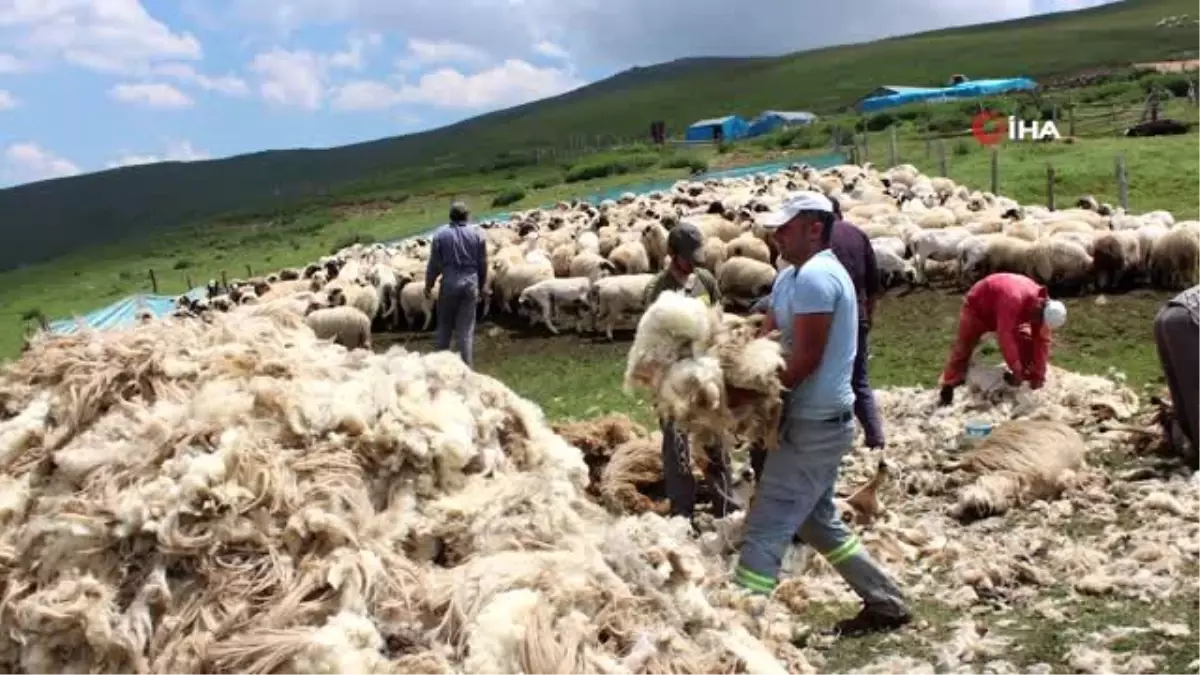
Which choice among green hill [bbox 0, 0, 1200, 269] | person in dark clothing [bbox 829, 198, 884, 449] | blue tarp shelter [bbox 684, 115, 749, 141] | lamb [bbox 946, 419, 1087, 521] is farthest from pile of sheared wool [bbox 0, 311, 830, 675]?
green hill [bbox 0, 0, 1200, 269]

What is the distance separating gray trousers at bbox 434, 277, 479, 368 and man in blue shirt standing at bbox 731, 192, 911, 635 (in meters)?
6.99

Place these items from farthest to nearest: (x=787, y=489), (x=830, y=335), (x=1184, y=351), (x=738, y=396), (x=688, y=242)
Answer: (x=1184, y=351), (x=688, y=242), (x=787, y=489), (x=830, y=335), (x=738, y=396)

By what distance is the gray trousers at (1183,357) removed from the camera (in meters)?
7.89

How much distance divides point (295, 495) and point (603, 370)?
11181 mm

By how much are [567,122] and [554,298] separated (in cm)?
12147

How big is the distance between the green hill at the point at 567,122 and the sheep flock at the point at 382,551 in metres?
80.4

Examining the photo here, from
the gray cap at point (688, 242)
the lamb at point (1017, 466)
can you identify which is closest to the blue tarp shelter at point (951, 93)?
the lamb at point (1017, 466)

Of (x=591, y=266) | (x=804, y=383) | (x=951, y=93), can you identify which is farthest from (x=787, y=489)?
(x=951, y=93)

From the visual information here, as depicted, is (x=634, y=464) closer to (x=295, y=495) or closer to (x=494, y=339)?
(x=295, y=495)

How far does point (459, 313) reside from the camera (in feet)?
41.3

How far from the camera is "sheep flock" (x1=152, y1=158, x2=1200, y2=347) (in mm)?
15883

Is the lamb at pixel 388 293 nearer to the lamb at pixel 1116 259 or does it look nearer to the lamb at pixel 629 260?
the lamb at pixel 629 260

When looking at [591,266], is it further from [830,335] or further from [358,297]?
[830,335]

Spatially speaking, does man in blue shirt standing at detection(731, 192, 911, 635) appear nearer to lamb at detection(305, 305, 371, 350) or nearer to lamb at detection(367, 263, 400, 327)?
lamb at detection(305, 305, 371, 350)
